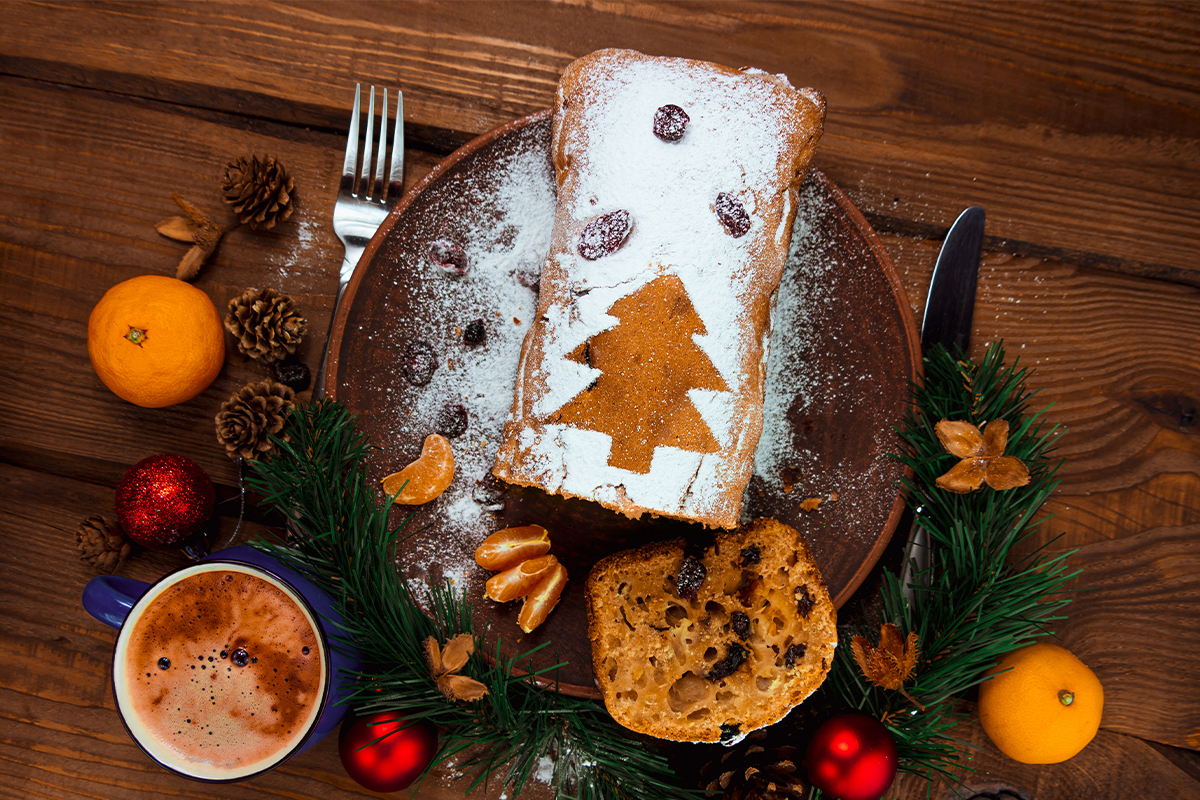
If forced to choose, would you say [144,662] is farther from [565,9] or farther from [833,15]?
[833,15]

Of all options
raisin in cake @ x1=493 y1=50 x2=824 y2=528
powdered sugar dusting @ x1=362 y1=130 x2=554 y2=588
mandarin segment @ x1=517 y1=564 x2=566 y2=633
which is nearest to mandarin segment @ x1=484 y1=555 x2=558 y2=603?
mandarin segment @ x1=517 y1=564 x2=566 y2=633

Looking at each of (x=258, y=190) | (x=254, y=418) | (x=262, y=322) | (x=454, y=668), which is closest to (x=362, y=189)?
(x=258, y=190)

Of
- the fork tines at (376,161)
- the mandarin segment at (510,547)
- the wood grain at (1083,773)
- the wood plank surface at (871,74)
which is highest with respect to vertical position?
the wood plank surface at (871,74)

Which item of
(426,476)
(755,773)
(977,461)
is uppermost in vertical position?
(977,461)

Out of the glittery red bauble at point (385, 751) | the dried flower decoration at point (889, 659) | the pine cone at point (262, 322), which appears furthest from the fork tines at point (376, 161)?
the dried flower decoration at point (889, 659)

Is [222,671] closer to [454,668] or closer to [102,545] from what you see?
[454,668]

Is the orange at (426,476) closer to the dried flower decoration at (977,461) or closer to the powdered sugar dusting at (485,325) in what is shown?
the powdered sugar dusting at (485,325)

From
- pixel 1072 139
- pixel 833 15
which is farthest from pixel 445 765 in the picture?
pixel 1072 139
